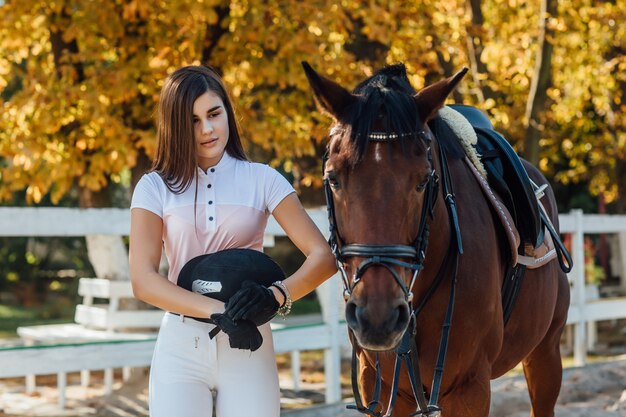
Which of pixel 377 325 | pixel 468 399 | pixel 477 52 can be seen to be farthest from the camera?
pixel 477 52

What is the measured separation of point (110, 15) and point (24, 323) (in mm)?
9960

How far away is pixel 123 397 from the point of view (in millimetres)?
7648

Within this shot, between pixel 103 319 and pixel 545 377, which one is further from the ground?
pixel 103 319

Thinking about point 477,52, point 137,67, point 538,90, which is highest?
point 477,52

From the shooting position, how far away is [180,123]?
296 centimetres

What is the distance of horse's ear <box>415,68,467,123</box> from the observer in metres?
2.92

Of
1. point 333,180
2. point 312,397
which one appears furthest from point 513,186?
point 312,397

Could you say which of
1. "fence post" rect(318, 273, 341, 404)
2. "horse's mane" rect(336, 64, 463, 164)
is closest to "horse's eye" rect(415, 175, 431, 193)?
"horse's mane" rect(336, 64, 463, 164)

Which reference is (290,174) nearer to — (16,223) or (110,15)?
(110,15)

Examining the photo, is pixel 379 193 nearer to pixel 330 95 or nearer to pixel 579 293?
pixel 330 95

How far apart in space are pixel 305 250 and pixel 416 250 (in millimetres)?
452

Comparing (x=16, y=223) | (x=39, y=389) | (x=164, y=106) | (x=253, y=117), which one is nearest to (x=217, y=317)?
(x=164, y=106)

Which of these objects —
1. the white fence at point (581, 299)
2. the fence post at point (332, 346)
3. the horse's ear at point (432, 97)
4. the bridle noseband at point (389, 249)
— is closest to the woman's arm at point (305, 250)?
the bridle noseband at point (389, 249)

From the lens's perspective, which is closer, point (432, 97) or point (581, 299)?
point (432, 97)
